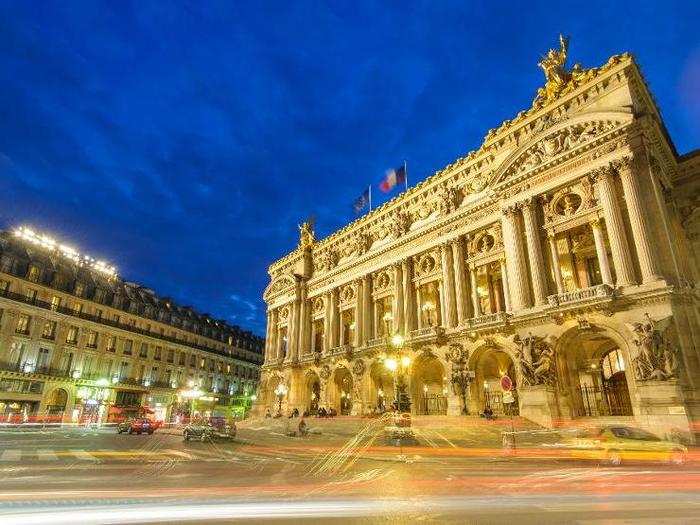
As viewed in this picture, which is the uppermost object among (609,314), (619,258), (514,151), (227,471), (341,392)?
(514,151)

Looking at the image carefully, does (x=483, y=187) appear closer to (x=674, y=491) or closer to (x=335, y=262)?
(x=335, y=262)

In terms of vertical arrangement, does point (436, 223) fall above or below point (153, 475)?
above

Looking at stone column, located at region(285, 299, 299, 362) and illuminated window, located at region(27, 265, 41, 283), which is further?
stone column, located at region(285, 299, 299, 362)

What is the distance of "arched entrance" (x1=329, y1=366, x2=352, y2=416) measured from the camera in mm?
41906

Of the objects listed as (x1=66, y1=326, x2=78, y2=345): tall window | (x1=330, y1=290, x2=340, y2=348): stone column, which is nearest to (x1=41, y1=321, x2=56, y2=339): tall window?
(x1=66, y1=326, x2=78, y2=345): tall window

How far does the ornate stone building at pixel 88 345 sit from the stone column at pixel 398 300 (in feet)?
103

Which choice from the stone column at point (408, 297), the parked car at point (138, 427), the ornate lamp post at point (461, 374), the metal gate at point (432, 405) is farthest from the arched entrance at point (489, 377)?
the parked car at point (138, 427)

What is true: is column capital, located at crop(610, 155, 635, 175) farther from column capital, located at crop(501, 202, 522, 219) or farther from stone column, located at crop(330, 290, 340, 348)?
stone column, located at crop(330, 290, 340, 348)

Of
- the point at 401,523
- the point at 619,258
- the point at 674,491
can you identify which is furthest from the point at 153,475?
the point at 619,258

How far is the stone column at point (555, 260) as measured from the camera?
26.5 m

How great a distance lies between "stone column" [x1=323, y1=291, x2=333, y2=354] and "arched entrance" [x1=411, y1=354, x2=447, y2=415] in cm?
1287

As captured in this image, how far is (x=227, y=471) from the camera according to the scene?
12.8m

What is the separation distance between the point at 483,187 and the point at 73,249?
55016mm

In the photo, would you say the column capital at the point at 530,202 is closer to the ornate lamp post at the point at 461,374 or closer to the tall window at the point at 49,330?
the ornate lamp post at the point at 461,374
